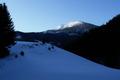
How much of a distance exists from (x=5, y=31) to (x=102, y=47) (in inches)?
1114

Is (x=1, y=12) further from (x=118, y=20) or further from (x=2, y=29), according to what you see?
(x=118, y=20)

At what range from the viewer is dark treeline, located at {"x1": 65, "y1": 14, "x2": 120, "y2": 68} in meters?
61.0

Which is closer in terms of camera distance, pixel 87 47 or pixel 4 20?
pixel 4 20

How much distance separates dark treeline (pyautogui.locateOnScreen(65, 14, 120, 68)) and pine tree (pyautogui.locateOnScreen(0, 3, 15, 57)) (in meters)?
25.4

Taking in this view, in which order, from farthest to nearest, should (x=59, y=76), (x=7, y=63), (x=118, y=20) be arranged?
(x=118, y=20) → (x=7, y=63) → (x=59, y=76)

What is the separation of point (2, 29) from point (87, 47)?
29.5 meters

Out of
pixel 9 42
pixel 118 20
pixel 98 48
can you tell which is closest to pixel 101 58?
pixel 98 48

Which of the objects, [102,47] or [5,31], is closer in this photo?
[5,31]

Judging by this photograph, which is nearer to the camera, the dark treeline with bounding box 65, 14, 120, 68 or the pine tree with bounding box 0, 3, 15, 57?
the pine tree with bounding box 0, 3, 15, 57

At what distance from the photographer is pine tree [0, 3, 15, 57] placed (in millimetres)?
36556

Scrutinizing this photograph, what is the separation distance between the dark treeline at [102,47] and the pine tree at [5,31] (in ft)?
83.2

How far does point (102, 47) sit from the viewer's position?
202ft

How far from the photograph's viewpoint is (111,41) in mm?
62125

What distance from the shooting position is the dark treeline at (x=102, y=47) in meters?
61.0
